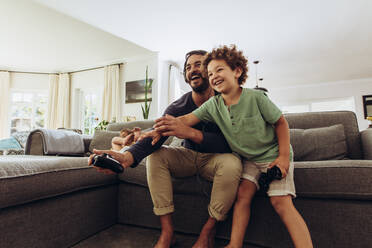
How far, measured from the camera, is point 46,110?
6117 millimetres

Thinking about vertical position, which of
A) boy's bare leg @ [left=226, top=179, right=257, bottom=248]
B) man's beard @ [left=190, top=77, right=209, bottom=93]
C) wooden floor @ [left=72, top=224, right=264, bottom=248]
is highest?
man's beard @ [left=190, top=77, right=209, bottom=93]

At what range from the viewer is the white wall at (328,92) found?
6.12m

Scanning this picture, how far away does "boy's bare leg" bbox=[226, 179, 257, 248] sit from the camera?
92 centimetres

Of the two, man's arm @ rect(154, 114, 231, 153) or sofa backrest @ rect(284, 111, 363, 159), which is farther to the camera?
sofa backrest @ rect(284, 111, 363, 159)

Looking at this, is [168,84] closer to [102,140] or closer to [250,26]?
[250,26]

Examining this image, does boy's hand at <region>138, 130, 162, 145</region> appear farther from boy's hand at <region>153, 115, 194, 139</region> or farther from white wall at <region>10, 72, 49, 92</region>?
white wall at <region>10, 72, 49, 92</region>

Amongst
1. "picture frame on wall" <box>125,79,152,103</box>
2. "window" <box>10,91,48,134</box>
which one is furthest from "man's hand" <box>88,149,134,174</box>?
"window" <box>10,91,48,134</box>

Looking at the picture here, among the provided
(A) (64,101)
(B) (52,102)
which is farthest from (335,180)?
(B) (52,102)

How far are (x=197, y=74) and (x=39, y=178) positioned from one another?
0.92m

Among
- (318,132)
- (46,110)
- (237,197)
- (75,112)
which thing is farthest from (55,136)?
(46,110)

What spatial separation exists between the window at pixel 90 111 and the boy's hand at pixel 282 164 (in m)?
5.52

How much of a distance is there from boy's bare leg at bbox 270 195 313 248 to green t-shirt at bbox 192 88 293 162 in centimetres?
18

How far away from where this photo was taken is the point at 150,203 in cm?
131

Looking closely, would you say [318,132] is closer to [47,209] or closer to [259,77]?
A: [47,209]
